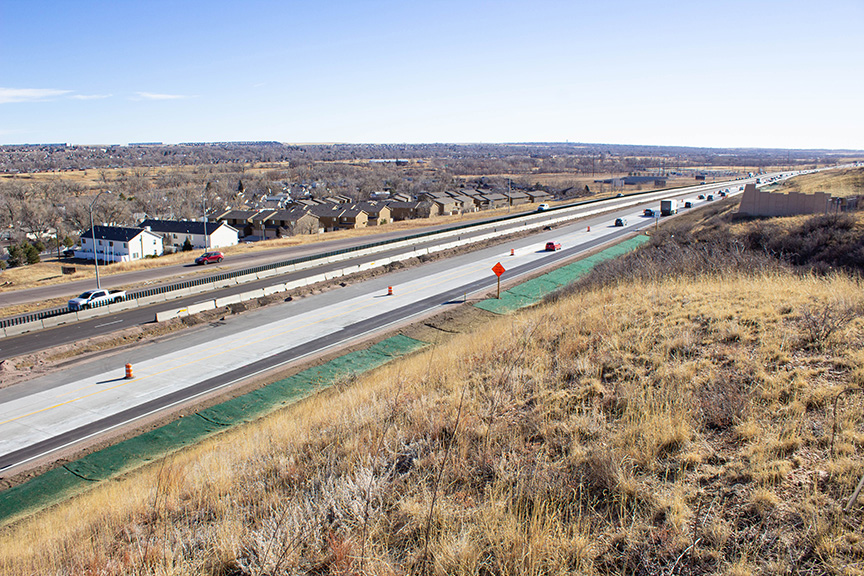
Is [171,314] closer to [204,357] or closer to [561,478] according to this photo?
[204,357]

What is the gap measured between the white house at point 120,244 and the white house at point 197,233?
302 centimetres

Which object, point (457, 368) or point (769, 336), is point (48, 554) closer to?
point (457, 368)

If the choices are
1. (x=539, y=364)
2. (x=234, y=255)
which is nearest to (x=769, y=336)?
(x=539, y=364)

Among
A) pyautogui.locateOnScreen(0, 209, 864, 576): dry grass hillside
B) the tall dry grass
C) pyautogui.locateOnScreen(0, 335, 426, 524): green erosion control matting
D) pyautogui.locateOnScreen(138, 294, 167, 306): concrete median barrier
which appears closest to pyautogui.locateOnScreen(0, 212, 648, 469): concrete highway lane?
pyautogui.locateOnScreen(0, 335, 426, 524): green erosion control matting

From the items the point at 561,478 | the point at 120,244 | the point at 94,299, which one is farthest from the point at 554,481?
the point at 120,244

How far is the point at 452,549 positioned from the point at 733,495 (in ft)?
8.66

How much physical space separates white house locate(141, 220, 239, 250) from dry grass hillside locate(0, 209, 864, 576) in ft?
180

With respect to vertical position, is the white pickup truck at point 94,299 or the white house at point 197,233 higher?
the white house at point 197,233

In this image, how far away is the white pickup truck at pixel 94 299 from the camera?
29034 millimetres

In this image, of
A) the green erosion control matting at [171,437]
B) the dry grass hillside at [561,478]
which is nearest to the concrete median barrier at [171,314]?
the green erosion control matting at [171,437]

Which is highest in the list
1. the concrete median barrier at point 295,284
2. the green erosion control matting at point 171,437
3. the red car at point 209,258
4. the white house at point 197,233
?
the white house at point 197,233

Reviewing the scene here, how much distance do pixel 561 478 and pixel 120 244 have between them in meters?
61.9

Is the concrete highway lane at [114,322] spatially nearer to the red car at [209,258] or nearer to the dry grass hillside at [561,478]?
the red car at [209,258]

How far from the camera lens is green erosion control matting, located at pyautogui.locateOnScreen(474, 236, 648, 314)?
2811 centimetres
